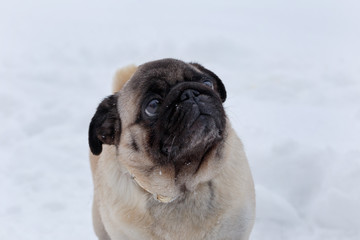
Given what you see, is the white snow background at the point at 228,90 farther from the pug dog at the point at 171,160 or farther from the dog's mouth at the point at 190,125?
the dog's mouth at the point at 190,125

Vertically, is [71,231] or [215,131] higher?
[215,131]

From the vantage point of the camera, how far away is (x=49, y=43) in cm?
926

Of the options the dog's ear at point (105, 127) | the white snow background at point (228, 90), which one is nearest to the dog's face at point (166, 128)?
the dog's ear at point (105, 127)

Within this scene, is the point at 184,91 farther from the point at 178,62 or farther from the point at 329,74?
the point at 329,74

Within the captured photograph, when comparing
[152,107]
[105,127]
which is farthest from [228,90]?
[152,107]

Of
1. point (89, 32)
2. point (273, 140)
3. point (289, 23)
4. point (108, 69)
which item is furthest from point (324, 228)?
point (89, 32)

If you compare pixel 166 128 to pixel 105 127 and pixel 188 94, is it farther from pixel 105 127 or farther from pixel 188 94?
pixel 105 127

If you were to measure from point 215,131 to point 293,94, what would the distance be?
3950 millimetres

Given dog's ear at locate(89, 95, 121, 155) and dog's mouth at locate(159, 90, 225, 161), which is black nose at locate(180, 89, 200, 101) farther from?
dog's ear at locate(89, 95, 121, 155)

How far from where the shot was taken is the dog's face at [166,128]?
9.73ft

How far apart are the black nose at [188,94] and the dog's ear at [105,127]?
0.74m

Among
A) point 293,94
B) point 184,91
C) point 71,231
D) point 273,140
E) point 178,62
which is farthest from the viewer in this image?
point 293,94

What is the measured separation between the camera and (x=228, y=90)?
696cm

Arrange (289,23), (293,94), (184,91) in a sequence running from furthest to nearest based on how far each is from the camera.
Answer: (289,23), (293,94), (184,91)
